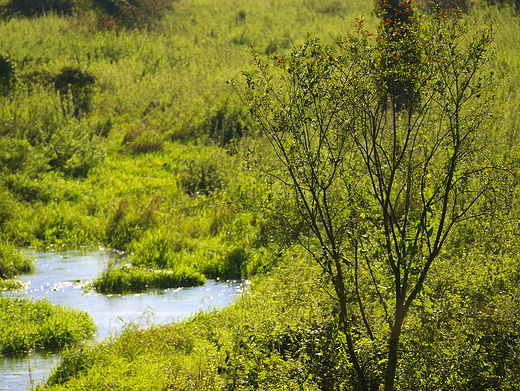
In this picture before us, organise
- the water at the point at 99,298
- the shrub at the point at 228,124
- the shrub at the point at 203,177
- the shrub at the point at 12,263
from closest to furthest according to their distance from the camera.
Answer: the water at the point at 99,298 → the shrub at the point at 12,263 → the shrub at the point at 203,177 → the shrub at the point at 228,124

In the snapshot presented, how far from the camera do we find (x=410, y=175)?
6.36 m

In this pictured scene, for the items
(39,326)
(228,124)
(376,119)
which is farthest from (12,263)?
(228,124)

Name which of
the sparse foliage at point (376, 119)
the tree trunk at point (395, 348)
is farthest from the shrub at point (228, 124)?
the tree trunk at point (395, 348)

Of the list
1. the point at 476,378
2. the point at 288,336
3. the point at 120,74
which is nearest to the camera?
the point at 476,378

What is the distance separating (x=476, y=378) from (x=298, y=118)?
268cm

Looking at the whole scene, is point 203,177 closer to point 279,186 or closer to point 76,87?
point 279,186

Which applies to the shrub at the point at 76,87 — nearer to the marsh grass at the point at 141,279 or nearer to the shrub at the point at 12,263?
the shrub at the point at 12,263

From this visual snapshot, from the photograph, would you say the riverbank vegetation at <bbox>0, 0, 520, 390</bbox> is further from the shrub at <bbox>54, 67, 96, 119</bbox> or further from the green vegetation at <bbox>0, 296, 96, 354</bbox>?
the green vegetation at <bbox>0, 296, 96, 354</bbox>

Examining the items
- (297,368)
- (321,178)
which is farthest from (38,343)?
(321,178)

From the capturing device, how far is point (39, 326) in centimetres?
1036

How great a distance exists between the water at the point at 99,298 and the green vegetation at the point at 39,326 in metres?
0.23

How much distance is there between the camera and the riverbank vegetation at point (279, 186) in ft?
20.8

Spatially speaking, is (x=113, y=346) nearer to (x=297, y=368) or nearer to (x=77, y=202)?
(x=297, y=368)

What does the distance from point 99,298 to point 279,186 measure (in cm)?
503
